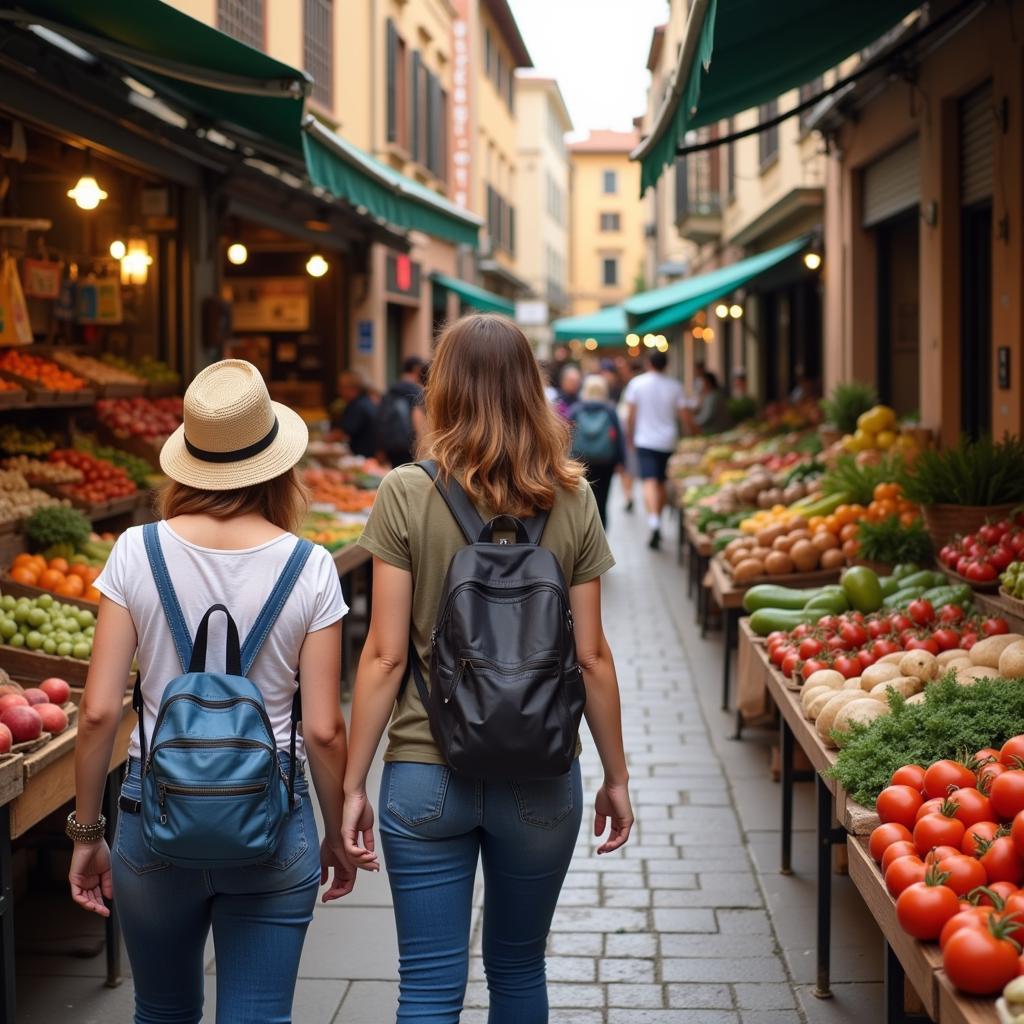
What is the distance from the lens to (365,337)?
1819 cm

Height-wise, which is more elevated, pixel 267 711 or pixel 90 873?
pixel 267 711

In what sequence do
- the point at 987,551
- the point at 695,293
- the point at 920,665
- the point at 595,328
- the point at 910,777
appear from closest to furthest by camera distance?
the point at 910,777 → the point at 920,665 → the point at 987,551 → the point at 695,293 → the point at 595,328

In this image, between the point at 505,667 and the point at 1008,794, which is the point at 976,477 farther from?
the point at 505,667

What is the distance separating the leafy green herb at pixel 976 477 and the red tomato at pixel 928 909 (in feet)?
14.0

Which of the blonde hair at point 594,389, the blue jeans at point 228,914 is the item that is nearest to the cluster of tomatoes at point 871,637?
the blue jeans at point 228,914

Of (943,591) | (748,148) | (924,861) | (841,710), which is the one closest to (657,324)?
(748,148)

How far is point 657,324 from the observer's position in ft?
64.3

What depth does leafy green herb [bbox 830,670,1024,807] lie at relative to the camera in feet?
13.0

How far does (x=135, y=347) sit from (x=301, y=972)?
7.39 m

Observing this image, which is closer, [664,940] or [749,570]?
[664,940]

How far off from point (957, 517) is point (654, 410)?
956 centimetres

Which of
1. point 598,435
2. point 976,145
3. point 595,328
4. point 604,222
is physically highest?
point 604,222

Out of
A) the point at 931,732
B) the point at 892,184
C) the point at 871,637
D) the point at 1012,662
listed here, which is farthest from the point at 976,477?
the point at 892,184

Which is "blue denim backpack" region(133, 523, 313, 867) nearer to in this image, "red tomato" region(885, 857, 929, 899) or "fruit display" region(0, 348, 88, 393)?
"red tomato" region(885, 857, 929, 899)
